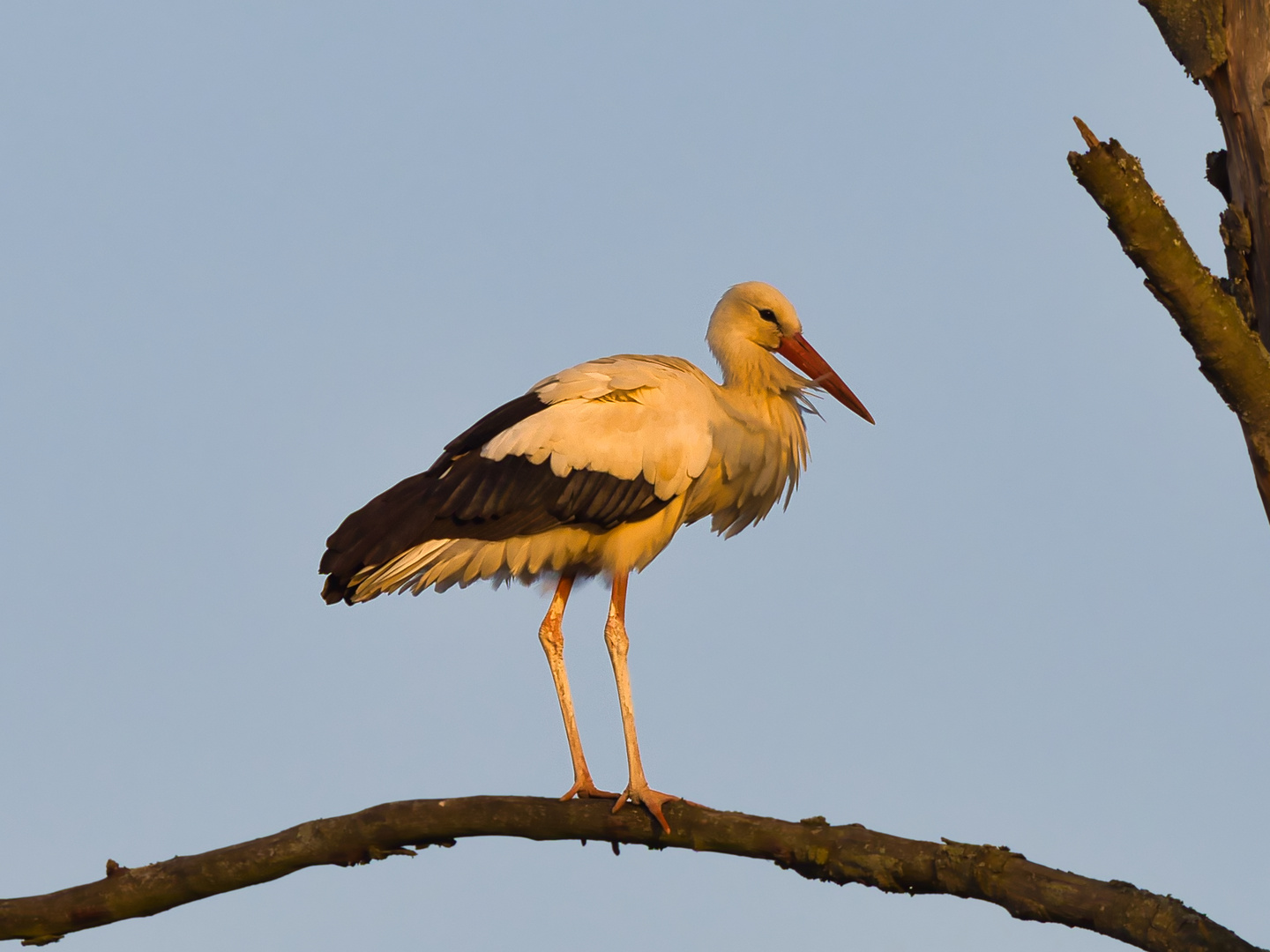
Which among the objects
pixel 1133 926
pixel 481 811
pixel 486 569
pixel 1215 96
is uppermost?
pixel 1215 96

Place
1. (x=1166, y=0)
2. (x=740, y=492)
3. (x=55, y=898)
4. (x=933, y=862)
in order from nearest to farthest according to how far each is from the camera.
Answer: (x=933, y=862)
(x=1166, y=0)
(x=55, y=898)
(x=740, y=492)

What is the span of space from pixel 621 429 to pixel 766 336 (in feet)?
4.70

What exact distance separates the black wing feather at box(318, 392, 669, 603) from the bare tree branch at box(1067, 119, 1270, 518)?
9.51 feet

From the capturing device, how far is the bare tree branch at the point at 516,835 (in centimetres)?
408

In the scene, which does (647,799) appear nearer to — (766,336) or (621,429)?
(621,429)

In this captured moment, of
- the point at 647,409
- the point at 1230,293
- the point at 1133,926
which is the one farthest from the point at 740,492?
the point at 1133,926

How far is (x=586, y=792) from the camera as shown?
5.49 metres

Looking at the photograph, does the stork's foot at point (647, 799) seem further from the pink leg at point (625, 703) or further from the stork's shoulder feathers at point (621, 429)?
the stork's shoulder feathers at point (621, 429)

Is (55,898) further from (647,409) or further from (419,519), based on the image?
(647,409)

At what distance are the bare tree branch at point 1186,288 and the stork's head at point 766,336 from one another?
3.43 m

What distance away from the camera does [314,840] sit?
15.2ft

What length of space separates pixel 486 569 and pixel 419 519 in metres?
0.43

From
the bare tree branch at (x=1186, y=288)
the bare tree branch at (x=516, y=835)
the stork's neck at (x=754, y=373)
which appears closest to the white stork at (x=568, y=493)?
the stork's neck at (x=754, y=373)

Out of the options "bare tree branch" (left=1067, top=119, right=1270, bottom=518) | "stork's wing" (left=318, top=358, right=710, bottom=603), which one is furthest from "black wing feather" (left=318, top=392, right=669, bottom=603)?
"bare tree branch" (left=1067, top=119, right=1270, bottom=518)
